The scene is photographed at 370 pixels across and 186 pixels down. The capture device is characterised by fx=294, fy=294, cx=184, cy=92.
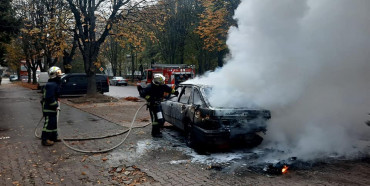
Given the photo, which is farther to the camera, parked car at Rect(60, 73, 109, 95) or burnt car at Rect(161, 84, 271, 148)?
parked car at Rect(60, 73, 109, 95)

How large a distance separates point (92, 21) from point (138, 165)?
42.5 feet

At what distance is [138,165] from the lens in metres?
5.42

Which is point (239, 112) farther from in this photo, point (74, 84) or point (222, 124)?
point (74, 84)

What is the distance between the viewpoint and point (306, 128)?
608 cm

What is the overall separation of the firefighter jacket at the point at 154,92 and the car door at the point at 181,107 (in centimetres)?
35

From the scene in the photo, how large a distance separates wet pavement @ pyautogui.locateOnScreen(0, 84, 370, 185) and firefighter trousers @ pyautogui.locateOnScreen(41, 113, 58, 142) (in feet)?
0.92

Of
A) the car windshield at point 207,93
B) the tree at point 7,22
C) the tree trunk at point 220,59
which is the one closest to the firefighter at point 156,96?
the car windshield at point 207,93

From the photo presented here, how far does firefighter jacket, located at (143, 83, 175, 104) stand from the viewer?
7.58 metres

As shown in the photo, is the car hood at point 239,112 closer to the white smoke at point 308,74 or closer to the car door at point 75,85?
the white smoke at point 308,74

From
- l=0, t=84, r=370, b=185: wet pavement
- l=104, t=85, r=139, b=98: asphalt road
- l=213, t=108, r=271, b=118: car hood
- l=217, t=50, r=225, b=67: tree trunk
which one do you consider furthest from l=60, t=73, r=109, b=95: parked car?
l=213, t=108, r=271, b=118: car hood

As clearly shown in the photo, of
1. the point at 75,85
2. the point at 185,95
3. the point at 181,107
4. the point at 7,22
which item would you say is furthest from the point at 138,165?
the point at 75,85

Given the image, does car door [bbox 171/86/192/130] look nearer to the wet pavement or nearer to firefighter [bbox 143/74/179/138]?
firefighter [bbox 143/74/179/138]

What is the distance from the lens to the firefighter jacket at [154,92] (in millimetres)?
7578

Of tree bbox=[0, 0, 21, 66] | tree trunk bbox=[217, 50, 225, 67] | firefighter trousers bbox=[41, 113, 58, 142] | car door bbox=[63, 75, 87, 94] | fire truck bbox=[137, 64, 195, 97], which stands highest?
tree bbox=[0, 0, 21, 66]
